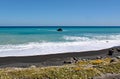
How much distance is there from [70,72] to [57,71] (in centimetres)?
A: 57

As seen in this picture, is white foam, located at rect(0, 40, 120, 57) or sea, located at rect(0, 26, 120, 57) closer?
white foam, located at rect(0, 40, 120, 57)

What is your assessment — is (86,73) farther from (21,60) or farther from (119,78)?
(21,60)

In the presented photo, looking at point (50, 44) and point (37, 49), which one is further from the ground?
point (37, 49)

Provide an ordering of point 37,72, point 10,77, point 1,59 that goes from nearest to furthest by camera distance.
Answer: point 10,77 → point 37,72 → point 1,59

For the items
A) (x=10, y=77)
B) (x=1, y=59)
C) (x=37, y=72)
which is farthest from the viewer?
(x=1, y=59)

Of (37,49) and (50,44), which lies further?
(50,44)

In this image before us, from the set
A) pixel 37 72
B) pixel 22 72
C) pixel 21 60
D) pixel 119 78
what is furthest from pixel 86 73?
pixel 21 60

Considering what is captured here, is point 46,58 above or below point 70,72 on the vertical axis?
below

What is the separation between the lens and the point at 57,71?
10555 mm

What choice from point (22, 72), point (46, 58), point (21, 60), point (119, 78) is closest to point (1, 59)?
point (21, 60)

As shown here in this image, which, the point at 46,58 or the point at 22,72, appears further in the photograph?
the point at 46,58

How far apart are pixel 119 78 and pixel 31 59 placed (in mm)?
15097

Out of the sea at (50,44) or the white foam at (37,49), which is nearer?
the white foam at (37,49)

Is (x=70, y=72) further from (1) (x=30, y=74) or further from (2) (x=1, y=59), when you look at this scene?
(2) (x=1, y=59)
